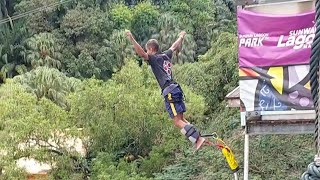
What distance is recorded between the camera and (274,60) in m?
4.80

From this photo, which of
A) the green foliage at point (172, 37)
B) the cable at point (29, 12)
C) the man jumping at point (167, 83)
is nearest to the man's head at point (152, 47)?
the man jumping at point (167, 83)

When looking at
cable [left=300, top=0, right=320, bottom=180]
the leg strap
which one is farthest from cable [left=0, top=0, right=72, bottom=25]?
cable [left=300, top=0, right=320, bottom=180]

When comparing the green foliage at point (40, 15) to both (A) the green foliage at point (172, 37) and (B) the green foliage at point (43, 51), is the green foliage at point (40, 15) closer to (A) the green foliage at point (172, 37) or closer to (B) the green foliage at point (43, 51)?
(B) the green foliage at point (43, 51)

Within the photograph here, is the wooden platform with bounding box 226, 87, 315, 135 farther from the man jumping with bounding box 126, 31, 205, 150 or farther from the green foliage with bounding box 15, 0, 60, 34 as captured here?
the green foliage with bounding box 15, 0, 60, 34

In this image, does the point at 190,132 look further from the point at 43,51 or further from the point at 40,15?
the point at 40,15

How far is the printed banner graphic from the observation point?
472 cm

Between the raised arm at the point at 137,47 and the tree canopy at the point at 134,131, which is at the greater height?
the raised arm at the point at 137,47

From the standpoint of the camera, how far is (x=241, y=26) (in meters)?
4.95

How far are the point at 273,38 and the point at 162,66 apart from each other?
972mm

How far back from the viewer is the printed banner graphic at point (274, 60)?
472 cm

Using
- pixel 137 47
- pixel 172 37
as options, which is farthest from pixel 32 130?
pixel 172 37

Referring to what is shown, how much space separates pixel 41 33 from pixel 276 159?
1984 cm

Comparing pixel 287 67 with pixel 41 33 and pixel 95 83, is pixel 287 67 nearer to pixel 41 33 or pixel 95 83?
pixel 95 83

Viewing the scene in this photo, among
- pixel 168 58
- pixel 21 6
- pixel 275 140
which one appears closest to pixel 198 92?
pixel 275 140
